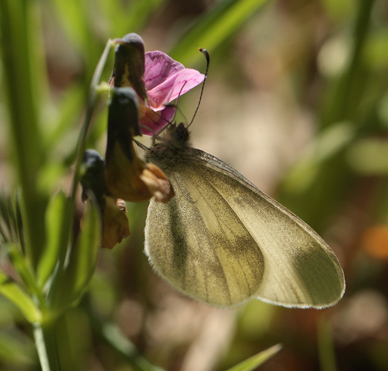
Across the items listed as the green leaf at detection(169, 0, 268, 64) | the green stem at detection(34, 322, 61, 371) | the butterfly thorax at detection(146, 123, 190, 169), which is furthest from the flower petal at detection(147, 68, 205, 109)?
the green stem at detection(34, 322, 61, 371)

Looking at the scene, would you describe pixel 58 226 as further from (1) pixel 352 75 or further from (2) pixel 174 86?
(1) pixel 352 75

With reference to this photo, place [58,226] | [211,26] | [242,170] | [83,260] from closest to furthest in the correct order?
[83,260] < [58,226] < [211,26] < [242,170]

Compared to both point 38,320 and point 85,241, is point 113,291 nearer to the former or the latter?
point 38,320

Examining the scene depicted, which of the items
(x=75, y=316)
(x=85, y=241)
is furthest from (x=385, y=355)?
(x=85, y=241)

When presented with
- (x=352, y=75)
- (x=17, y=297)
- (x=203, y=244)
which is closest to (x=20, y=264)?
(x=17, y=297)

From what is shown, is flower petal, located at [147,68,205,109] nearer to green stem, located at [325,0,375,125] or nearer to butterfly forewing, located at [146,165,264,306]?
butterfly forewing, located at [146,165,264,306]

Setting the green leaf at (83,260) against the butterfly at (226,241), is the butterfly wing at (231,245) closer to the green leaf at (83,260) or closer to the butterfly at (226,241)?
the butterfly at (226,241)

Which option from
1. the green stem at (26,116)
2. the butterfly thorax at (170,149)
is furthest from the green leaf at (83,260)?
the green stem at (26,116)

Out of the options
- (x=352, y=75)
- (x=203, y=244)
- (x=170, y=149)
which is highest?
(x=352, y=75)
